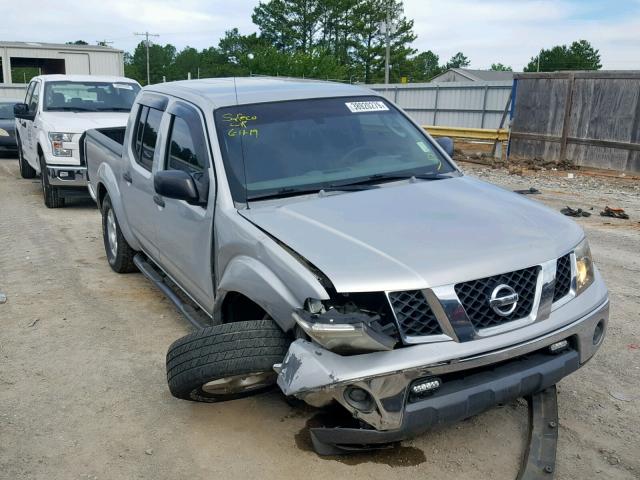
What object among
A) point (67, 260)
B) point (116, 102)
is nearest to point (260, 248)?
point (67, 260)

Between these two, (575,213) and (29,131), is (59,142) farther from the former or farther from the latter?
(575,213)

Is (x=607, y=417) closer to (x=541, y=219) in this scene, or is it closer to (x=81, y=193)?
(x=541, y=219)

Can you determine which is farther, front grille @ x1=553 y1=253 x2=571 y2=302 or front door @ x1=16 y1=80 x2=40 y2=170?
front door @ x1=16 y1=80 x2=40 y2=170

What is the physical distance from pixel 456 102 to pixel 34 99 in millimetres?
15188

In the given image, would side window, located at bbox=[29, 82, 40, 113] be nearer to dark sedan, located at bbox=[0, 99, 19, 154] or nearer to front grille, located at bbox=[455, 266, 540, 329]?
dark sedan, located at bbox=[0, 99, 19, 154]

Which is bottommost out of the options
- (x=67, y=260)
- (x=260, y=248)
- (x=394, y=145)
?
(x=67, y=260)

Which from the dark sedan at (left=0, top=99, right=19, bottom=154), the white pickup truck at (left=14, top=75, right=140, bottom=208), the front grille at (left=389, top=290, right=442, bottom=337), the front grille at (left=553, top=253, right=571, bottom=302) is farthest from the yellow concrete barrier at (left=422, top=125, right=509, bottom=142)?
the front grille at (left=389, top=290, right=442, bottom=337)

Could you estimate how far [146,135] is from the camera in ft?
17.1

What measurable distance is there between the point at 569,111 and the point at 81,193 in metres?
11.1

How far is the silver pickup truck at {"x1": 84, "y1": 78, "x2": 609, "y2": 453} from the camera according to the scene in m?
2.76

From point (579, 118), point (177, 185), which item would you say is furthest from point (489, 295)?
point (579, 118)

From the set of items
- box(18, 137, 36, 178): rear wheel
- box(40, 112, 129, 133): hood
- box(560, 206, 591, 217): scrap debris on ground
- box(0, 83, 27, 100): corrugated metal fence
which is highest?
box(40, 112, 129, 133): hood

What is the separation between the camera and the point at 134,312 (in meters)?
5.57

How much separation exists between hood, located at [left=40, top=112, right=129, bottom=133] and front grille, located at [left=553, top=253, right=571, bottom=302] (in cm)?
788
